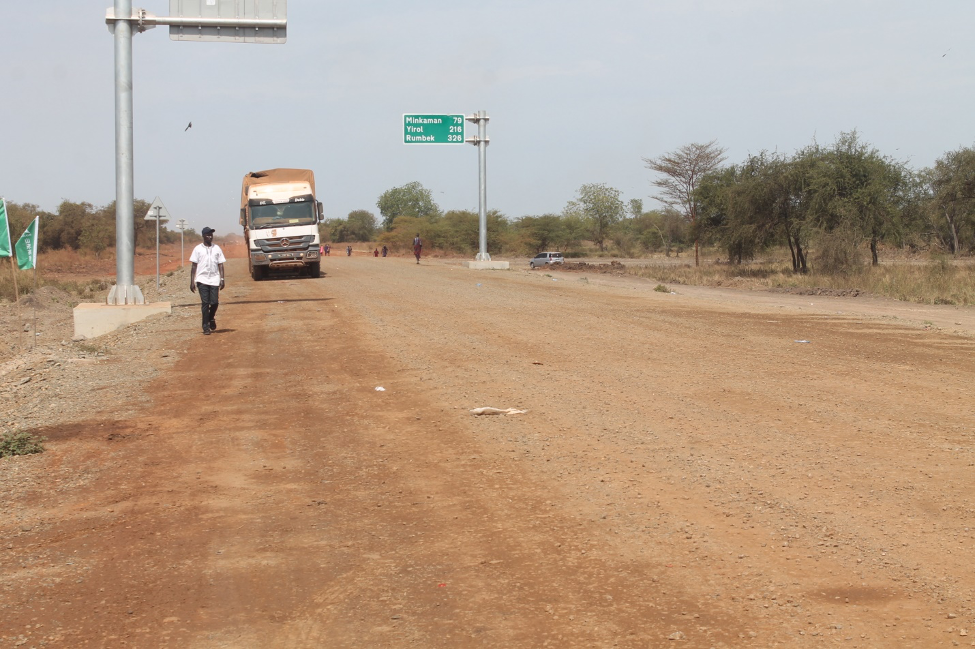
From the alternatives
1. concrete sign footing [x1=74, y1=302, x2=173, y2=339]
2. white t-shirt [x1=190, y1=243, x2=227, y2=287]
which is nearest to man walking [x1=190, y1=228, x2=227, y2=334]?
white t-shirt [x1=190, y1=243, x2=227, y2=287]

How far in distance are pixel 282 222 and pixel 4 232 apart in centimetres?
1221

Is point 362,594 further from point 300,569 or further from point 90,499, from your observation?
point 90,499

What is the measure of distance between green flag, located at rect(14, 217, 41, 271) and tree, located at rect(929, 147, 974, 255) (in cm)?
3720

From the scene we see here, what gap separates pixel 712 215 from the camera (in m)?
50.7

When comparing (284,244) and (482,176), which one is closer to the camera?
(284,244)

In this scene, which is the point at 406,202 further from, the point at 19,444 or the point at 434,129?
the point at 19,444

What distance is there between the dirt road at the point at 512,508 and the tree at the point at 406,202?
129019 millimetres

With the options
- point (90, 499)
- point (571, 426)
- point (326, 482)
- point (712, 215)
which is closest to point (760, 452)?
point (571, 426)

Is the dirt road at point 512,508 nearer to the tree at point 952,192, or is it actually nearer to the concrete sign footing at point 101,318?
the concrete sign footing at point 101,318

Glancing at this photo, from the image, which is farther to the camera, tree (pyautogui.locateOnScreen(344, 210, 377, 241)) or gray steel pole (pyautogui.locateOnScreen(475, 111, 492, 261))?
tree (pyautogui.locateOnScreen(344, 210, 377, 241))

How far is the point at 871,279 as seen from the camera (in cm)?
3438

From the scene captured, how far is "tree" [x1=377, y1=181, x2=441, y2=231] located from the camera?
13988 centimetres

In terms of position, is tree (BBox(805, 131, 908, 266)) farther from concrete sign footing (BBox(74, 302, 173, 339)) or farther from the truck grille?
concrete sign footing (BBox(74, 302, 173, 339))

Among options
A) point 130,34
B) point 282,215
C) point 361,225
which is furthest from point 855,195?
point 361,225
